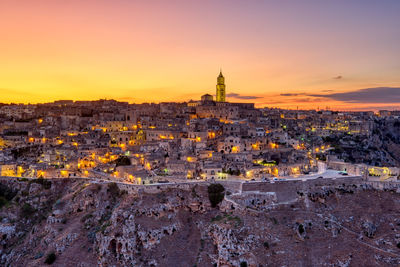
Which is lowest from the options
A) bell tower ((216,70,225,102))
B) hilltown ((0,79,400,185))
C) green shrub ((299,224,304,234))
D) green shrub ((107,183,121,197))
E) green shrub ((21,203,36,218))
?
green shrub ((21,203,36,218))

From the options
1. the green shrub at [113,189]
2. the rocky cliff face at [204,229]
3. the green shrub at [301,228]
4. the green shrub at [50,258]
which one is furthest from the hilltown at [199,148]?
the green shrub at [50,258]

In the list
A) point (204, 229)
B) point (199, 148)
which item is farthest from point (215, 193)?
point (199, 148)

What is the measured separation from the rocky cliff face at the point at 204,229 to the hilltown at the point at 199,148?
504cm

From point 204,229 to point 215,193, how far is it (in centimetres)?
571

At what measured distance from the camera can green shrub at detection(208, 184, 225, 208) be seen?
43.7 meters

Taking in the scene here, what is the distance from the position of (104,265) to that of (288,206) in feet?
79.3

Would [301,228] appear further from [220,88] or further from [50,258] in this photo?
[220,88]

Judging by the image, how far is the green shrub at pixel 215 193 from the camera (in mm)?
43688

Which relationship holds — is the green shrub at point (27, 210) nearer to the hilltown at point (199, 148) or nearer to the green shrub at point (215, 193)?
the hilltown at point (199, 148)

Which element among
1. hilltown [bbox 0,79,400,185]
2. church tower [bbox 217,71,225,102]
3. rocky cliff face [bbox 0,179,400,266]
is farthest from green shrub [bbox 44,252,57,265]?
church tower [bbox 217,71,225,102]

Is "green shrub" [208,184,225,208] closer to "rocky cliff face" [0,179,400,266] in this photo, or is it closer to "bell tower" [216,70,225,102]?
"rocky cliff face" [0,179,400,266]

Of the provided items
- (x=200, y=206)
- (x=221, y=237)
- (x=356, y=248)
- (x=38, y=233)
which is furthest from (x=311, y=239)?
(x=38, y=233)

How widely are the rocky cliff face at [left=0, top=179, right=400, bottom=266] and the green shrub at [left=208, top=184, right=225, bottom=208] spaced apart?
70 centimetres

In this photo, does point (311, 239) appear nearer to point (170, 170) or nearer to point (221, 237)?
point (221, 237)
